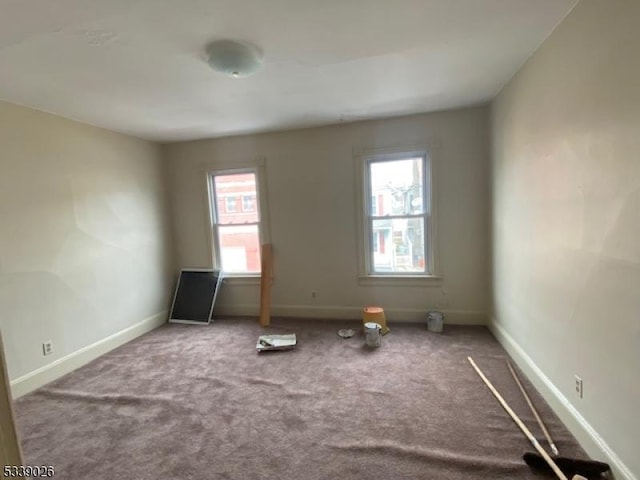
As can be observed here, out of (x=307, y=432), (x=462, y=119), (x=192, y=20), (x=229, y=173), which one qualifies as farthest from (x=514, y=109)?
(x=229, y=173)

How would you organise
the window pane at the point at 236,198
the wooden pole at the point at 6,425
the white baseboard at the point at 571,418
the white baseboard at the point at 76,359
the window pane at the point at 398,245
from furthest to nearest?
the window pane at the point at 236,198 → the window pane at the point at 398,245 → the white baseboard at the point at 76,359 → the white baseboard at the point at 571,418 → the wooden pole at the point at 6,425

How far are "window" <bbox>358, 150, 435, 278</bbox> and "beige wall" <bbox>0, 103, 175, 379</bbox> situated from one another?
2.77 m

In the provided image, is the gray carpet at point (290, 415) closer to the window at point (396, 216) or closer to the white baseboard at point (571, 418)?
the white baseboard at point (571, 418)

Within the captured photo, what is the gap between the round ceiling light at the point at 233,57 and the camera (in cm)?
198

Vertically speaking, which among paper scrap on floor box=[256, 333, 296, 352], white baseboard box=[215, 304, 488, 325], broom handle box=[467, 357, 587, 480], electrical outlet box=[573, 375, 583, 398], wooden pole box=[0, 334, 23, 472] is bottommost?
broom handle box=[467, 357, 587, 480]

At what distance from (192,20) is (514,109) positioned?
2.50 meters

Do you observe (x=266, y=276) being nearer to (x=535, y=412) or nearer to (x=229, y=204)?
(x=229, y=204)

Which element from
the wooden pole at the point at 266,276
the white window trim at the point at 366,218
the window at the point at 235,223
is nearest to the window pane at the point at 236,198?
the window at the point at 235,223

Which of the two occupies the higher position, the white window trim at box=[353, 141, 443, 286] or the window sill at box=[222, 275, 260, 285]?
the white window trim at box=[353, 141, 443, 286]

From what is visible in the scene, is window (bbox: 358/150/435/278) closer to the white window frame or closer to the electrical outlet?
the white window frame

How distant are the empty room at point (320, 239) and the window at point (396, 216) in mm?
26

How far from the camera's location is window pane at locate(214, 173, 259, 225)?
435 cm

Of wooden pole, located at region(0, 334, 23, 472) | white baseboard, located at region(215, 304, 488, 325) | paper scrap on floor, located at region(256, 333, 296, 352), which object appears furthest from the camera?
white baseboard, located at region(215, 304, 488, 325)

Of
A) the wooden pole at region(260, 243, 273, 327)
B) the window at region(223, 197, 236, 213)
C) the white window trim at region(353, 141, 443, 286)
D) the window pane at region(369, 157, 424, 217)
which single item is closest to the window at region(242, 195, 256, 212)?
the window at region(223, 197, 236, 213)
